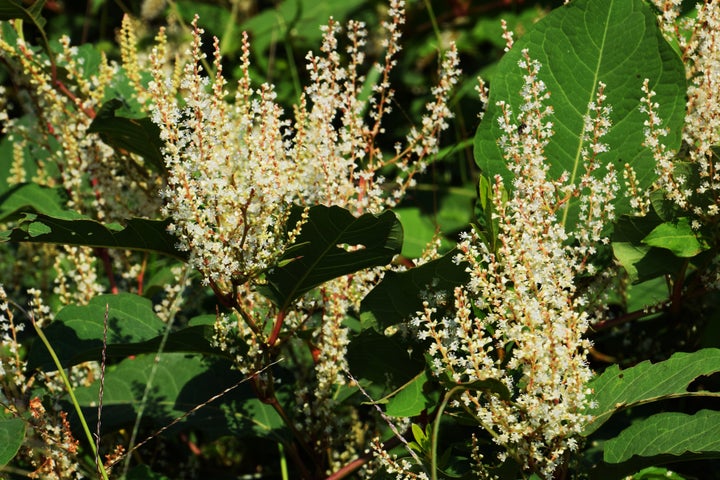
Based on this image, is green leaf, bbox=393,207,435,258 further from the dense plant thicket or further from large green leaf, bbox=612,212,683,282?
large green leaf, bbox=612,212,683,282

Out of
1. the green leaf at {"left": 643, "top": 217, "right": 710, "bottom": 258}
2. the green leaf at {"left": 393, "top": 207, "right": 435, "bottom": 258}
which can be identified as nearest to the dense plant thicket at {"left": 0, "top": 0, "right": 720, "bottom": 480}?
the green leaf at {"left": 643, "top": 217, "right": 710, "bottom": 258}

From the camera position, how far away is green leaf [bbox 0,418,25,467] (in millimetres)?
1707

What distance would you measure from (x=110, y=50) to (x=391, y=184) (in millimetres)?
3151

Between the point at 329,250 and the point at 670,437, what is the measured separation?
75cm

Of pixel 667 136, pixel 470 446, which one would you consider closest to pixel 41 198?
pixel 470 446

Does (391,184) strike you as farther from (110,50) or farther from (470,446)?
(110,50)

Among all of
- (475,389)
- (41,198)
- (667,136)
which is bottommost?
(475,389)

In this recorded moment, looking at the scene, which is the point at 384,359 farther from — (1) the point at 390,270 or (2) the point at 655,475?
(2) the point at 655,475

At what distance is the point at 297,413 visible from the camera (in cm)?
215

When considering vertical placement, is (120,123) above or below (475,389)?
above

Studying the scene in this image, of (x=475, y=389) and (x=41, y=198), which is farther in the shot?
(x=41, y=198)

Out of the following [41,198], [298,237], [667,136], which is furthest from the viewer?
[41,198]

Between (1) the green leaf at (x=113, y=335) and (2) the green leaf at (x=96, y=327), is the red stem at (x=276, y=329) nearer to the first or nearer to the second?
(1) the green leaf at (x=113, y=335)

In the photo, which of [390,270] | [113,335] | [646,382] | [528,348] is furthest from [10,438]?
[646,382]
